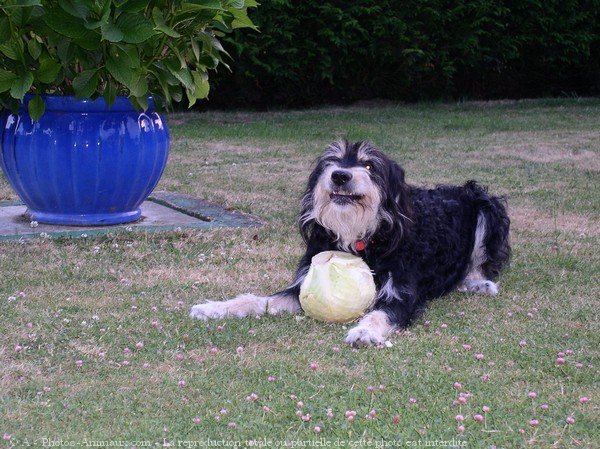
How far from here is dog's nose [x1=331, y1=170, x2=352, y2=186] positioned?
14.9 ft

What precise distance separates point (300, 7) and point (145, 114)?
9.23 metres

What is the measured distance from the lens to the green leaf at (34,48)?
6098 mm

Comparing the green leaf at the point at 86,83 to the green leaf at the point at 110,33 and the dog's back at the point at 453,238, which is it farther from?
the dog's back at the point at 453,238

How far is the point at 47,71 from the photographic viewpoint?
609 cm

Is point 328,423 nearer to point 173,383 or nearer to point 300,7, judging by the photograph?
point 173,383

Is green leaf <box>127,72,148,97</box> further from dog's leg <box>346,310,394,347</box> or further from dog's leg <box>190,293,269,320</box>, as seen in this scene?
dog's leg <box>346,310,394,347</box>

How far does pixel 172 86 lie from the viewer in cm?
677

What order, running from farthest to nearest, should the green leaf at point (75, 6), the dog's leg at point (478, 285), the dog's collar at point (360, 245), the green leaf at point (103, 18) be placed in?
the green leaf at point (75, 6), the green leaf at point (103, 18), the dog's leg at point (478, 285), the dog's collar at point (360, 245)

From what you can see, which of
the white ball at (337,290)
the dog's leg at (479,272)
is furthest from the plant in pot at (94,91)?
the dog's leg at (479,272)

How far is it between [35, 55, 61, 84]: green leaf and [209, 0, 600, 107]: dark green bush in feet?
29.2

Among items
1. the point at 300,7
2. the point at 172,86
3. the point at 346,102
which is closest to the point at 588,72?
the point at 346,102

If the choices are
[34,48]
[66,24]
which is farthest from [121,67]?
[34,48]

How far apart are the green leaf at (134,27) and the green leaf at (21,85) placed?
0.75 meters

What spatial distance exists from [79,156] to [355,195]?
2586mm
